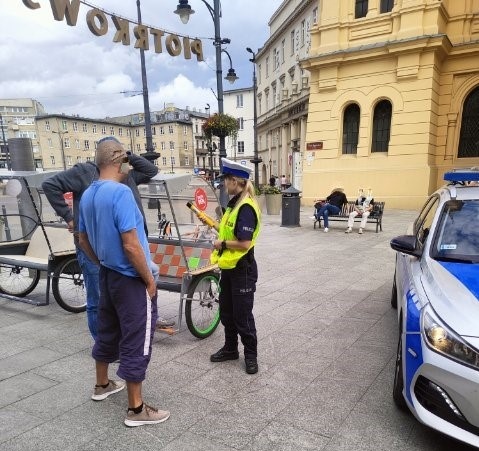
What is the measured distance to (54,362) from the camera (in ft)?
11.6

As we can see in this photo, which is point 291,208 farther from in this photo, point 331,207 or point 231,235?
point 231,235

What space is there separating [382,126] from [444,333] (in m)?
15.3

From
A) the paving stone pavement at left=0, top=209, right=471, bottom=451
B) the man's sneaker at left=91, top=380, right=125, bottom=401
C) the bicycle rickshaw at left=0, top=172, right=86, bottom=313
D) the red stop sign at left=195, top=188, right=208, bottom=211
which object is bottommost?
the paving stone pavement at left=0, top=209, right=471, bottom=451

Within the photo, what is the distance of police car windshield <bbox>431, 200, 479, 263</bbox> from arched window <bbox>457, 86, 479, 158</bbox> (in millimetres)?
14759

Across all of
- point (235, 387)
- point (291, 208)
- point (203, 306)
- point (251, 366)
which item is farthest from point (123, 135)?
point (235, 387)

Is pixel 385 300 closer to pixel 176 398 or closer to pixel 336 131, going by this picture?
pixel 176 398

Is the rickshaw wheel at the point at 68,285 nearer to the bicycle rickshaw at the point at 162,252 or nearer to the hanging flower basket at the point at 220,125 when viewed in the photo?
the bicycle rickshaw at the point at 162,252

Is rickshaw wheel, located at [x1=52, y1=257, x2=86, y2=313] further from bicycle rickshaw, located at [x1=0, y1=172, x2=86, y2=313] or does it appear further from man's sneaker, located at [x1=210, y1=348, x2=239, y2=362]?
man's sneaker, located at [x1=210, y1=348, x2=239, y2=362]

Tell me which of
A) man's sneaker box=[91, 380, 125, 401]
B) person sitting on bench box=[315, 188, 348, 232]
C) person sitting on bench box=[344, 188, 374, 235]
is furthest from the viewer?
person sitting on bench box=[315, 188, 348, 232]

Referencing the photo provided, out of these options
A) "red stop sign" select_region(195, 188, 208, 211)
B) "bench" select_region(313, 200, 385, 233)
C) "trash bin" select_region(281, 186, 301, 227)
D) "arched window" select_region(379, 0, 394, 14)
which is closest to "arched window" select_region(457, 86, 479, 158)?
"arched window" select_region(379, 0, 394, 14)

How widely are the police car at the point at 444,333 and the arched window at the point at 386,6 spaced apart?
15190 mm

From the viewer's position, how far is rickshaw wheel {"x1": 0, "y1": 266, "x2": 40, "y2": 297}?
5.33m

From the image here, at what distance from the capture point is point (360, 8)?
15688 mm

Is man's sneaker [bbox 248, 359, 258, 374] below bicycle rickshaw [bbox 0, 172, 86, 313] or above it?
below
